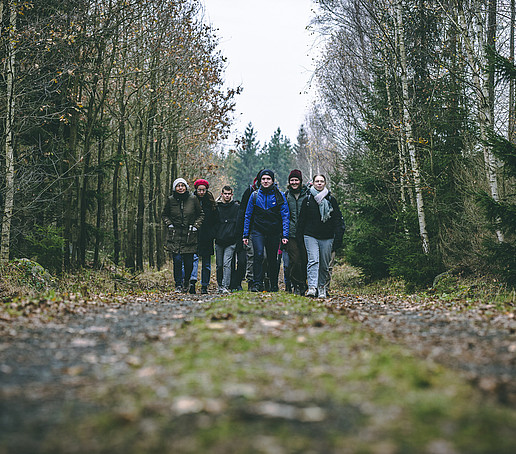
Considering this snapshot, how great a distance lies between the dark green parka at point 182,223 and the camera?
470 inches

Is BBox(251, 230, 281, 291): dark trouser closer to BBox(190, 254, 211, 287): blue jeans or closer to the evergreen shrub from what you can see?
BBox(190, 254, 211, 287): blue jeans

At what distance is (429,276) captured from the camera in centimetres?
1373

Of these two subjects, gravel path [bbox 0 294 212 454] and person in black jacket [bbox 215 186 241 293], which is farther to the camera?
person in black jacket [bbox 215 186 241 293]

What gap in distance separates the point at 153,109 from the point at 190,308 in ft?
52.9

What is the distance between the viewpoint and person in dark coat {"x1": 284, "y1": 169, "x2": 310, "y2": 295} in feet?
36.6

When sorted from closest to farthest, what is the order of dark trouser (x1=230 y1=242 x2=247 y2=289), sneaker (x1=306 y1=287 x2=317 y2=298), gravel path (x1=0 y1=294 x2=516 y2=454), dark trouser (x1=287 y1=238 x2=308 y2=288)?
1. gravel path (x1=0 y1=294 x2=516 y2=454)
2. sneaker (x1=306 y1=287 x2=317 y2=298)
3. dark trouser (x1=287 y1=238 x2=308 y2=288)
4. dark trouser (x1=230 y1=242 x2=247 y2=289)

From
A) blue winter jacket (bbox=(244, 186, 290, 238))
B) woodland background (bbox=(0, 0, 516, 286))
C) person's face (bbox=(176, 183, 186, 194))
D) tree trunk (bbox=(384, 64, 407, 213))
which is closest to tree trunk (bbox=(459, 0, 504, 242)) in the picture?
woodland background (bbox=(0, 0, 516, 286))

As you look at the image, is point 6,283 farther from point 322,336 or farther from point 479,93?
point 479,93

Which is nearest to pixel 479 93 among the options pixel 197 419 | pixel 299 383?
pixel 299 383

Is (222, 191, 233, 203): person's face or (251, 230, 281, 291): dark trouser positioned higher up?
(222, 191, 233, 203): person's face

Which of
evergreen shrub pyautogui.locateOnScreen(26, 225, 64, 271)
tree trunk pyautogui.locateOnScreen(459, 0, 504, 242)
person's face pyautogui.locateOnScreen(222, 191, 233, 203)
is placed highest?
tree trunk pyautogui.locateOnScreen(459, 0, 504, 242)

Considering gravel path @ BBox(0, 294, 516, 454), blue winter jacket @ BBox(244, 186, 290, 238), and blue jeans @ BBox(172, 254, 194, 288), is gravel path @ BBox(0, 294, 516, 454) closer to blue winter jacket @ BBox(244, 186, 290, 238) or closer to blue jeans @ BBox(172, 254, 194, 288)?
blue winter jacket @ BBox(244, 186, 290, 238)

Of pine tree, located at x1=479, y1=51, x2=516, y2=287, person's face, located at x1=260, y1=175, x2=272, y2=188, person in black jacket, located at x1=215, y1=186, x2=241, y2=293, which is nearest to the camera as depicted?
pine tree, located at x1=479, y1=51, x2=516, y2=287

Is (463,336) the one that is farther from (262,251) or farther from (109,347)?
(262,251)
